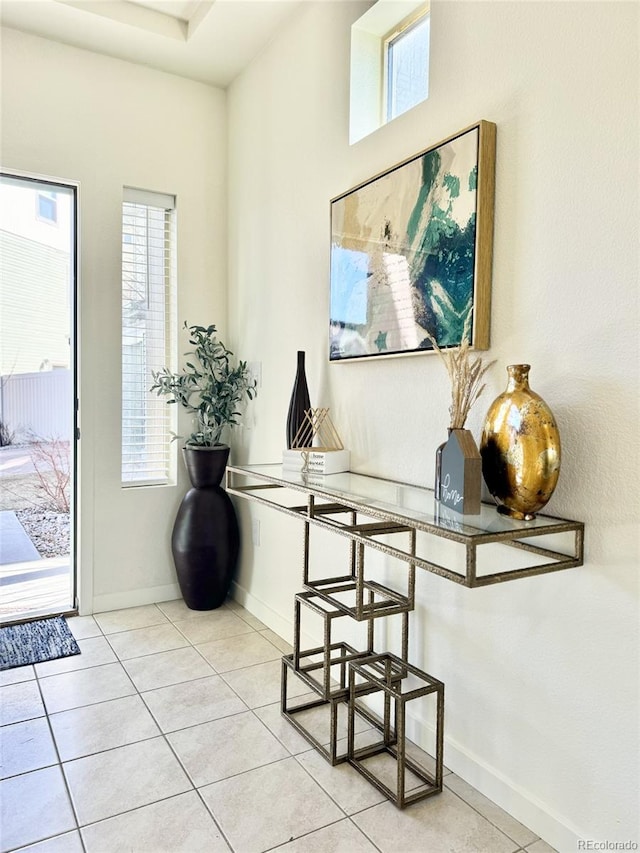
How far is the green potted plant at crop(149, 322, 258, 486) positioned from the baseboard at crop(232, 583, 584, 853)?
5.56 ft

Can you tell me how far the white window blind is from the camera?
3.23 m

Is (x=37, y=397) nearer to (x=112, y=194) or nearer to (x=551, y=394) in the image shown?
(x=112, y=194)

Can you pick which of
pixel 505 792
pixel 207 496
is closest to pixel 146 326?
pixel 207 496

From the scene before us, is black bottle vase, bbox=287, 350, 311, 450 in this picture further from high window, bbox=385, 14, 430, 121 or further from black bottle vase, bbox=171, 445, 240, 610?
high window, bbox=385, 14, 430, 121

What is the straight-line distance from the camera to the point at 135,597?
10.7 feet

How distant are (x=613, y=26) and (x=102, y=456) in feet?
9.08

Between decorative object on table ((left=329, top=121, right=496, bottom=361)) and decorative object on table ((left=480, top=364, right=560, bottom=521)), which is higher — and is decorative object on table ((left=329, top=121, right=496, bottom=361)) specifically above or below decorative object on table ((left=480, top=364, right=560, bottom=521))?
above

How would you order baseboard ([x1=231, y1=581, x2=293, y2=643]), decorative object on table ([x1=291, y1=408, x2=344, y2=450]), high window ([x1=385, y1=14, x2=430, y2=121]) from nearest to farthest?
high window ([x1=385, y1=14, x2=430, y2=121])
decorative object on table ([x1=291, y1=408, x2=344, y2=450])
baseboard ([x1=231, y1=581, x2=293, y2=643])

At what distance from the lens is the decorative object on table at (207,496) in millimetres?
3125

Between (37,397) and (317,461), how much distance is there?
168 cm

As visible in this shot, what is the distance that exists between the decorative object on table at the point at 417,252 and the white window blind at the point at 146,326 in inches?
51.2

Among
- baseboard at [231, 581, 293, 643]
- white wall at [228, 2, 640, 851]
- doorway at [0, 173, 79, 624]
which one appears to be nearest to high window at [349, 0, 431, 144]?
white wall at [228, 2, 640, 851]

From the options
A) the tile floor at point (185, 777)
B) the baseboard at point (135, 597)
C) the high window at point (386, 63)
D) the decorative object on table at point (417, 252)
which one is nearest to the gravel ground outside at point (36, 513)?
the baseboard at point (135, 597)

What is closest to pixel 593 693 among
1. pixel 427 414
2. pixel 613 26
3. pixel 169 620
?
pixel 427 414
